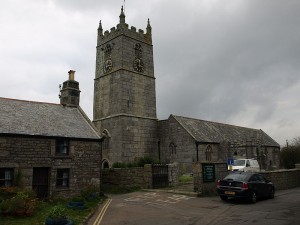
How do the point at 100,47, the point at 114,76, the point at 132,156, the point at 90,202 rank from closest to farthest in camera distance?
the point at 90,202
the point at 132,156
the point at 114,76
the point at 100,47

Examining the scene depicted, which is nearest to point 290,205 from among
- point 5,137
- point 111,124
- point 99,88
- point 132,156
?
point 5,137

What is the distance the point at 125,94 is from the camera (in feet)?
108

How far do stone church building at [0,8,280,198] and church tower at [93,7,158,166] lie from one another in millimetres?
108

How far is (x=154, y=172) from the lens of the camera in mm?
23281

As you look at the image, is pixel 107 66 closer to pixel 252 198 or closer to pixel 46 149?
pixel 46 149

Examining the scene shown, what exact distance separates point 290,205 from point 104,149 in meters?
→ 21.8

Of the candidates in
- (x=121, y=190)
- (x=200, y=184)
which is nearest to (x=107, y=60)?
(x=121, y=190)

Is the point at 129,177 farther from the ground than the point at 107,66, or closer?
closer

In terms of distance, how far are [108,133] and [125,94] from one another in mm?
4858

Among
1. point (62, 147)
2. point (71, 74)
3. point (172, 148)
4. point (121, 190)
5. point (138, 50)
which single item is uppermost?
point (138, 50)

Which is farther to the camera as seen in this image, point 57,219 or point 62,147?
point 62,147

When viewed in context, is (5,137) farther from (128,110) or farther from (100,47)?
(100,47)

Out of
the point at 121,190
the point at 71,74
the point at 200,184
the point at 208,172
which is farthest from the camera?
the point at 71,74

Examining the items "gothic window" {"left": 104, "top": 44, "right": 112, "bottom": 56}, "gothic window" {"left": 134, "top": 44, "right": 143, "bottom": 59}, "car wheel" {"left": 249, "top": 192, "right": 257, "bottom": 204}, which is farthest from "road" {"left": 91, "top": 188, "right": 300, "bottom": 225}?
"gothic window" {"left": 104, "top": 44, "right": 112, "bottom": 56}
